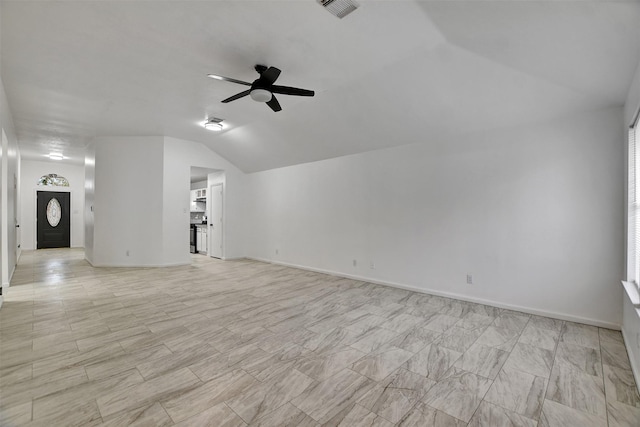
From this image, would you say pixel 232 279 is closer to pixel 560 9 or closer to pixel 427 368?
pixel 427 368

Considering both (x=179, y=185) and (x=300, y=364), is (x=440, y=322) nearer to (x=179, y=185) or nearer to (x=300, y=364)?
(x=300, y=364)

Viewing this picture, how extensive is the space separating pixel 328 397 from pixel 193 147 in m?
6.86

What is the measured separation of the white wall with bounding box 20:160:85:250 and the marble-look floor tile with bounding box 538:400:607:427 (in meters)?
13.4

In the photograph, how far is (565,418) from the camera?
6.15 feet

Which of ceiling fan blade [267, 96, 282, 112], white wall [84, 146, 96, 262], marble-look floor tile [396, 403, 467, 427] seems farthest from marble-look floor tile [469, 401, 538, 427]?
white wall [84, 146, 96, 262]

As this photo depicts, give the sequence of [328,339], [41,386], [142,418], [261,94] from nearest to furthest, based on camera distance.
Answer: [142,418], [41,386], [328,339], [261,94]

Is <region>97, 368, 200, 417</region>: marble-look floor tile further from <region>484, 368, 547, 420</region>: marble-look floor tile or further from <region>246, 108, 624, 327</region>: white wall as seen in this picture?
<region>246, 108, 624, 327</region>: white wall

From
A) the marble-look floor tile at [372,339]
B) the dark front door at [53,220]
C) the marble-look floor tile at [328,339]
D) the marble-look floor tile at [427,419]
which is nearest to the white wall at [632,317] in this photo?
the marble-look floor tile at [427,419]

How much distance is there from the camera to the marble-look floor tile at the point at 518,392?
1960 millimetres

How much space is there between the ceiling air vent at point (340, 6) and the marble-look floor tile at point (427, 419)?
313 centimetres

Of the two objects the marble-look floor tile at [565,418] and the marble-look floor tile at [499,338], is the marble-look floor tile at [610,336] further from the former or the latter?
the marble-look floor tile at [565,418]

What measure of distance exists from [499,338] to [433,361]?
1.02m

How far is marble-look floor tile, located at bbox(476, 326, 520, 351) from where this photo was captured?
2.89 m

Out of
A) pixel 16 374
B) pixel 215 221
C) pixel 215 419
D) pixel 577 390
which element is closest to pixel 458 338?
pixel 577 390
